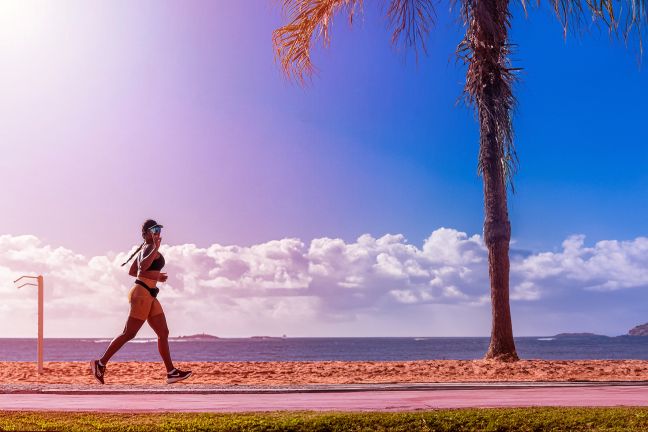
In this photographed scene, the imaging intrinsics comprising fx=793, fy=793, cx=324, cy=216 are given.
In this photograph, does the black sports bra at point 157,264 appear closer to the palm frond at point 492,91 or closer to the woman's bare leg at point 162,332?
the woman's bare leg at point 162,332

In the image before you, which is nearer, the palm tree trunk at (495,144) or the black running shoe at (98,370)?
the black running shoe at (98,370)

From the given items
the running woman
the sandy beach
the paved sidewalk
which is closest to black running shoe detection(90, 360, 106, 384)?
the running woman

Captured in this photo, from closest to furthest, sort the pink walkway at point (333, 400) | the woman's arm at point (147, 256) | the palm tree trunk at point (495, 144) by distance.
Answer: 1. the pink walkway at point (333, 400)
2. the woman's arm at point (147, 256)
3. the palm tree trunk at point (495, 144)

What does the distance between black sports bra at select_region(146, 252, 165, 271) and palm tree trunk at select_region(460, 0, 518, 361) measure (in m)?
7.87

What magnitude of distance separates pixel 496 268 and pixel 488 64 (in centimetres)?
421

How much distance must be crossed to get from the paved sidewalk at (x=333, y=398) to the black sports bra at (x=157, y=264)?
1585 millimetres

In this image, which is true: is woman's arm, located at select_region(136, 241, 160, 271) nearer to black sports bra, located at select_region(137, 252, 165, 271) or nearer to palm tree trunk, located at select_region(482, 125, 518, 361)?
black sports bra, located at select_region(137, 252, 165, 271)

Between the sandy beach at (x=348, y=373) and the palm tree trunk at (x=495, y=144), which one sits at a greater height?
the palm tree trunk at (x=495, y=144)

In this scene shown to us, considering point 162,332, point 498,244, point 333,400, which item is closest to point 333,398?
point 333,400

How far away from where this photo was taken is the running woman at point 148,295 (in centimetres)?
1048

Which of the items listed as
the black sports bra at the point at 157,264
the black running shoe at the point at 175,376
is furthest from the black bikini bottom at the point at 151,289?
the black running shoe at the point at 175,376

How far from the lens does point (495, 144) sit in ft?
53.5

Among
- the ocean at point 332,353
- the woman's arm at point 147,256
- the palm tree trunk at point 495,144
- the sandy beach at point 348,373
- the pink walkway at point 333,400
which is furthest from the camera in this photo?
the ocean at point 332,353

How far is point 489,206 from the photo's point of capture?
16266 millimetres
